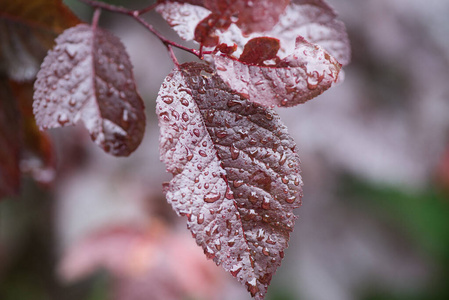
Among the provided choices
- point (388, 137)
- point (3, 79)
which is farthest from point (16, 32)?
point (388, 137)

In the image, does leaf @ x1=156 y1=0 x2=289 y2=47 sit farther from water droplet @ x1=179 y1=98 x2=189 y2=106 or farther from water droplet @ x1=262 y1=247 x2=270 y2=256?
water droplet @ x1=262 y1=247 x2=270 y2=256

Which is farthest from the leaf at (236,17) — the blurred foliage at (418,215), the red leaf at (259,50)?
the blurred foliage at (418,215)

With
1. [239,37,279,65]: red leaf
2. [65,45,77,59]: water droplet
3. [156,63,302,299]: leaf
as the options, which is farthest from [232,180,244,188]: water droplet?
[65,45,77,59]: water droplet

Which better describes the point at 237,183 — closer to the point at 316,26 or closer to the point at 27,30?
the point at 316,26

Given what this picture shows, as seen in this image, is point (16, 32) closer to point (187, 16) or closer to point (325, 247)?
point (187, 16)

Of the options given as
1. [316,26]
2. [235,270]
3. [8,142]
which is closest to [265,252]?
[235,270]

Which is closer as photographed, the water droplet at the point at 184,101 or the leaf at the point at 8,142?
the water droplet at the point at 184,101

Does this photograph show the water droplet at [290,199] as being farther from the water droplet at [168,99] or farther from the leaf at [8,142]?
the leaf at [8,142]

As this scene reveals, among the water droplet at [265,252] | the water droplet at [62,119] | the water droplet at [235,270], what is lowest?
the water droplet at [235,270]
